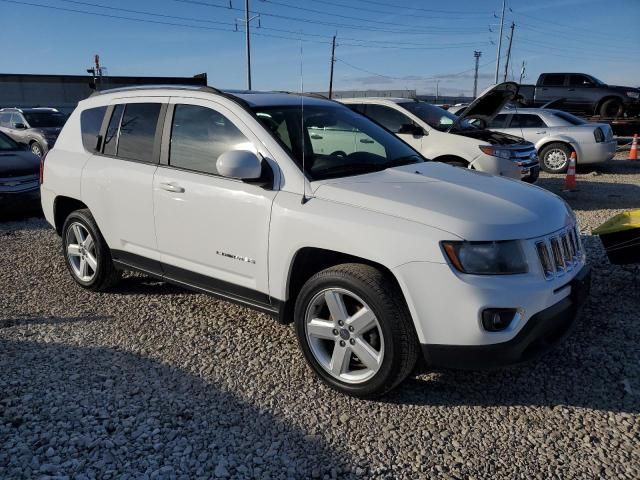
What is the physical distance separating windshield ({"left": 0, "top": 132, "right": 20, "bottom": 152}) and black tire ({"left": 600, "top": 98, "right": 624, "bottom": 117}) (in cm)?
1722

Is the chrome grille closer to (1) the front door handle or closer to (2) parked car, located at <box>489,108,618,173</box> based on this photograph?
(1) the front door handle

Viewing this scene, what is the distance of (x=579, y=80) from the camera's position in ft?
60.6

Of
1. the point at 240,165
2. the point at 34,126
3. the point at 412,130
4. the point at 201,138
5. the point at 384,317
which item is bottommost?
the point at 384,317

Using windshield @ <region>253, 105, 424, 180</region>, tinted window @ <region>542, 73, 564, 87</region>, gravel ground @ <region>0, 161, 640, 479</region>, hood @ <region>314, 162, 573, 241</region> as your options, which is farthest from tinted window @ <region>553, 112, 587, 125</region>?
hood @ <region>314, 162, 573, 241</region>

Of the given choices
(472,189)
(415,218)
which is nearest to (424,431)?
(415,218)

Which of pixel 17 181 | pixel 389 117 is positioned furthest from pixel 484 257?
pixel 17 181

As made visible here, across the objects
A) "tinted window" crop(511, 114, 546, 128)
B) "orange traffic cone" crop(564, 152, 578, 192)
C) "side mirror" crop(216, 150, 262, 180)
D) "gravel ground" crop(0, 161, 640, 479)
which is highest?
"side mirror" crop(216, 150, 262, 180)

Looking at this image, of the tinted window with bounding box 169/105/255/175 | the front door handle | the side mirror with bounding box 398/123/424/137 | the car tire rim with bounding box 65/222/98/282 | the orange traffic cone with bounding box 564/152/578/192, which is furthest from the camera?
the orange traffic cone with bounding box 564/152/578/192

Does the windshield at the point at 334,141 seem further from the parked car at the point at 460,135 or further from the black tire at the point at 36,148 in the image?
the black tire at the point at 36,148

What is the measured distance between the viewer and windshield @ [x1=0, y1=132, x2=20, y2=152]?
9.05 m

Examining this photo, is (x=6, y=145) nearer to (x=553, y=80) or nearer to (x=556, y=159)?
(x=556, y=159)

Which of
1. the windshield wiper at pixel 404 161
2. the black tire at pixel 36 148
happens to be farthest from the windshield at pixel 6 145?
the windshield wiper at pixel 404 161

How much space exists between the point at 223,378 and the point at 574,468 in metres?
2.02

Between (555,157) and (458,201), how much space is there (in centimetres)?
1039
